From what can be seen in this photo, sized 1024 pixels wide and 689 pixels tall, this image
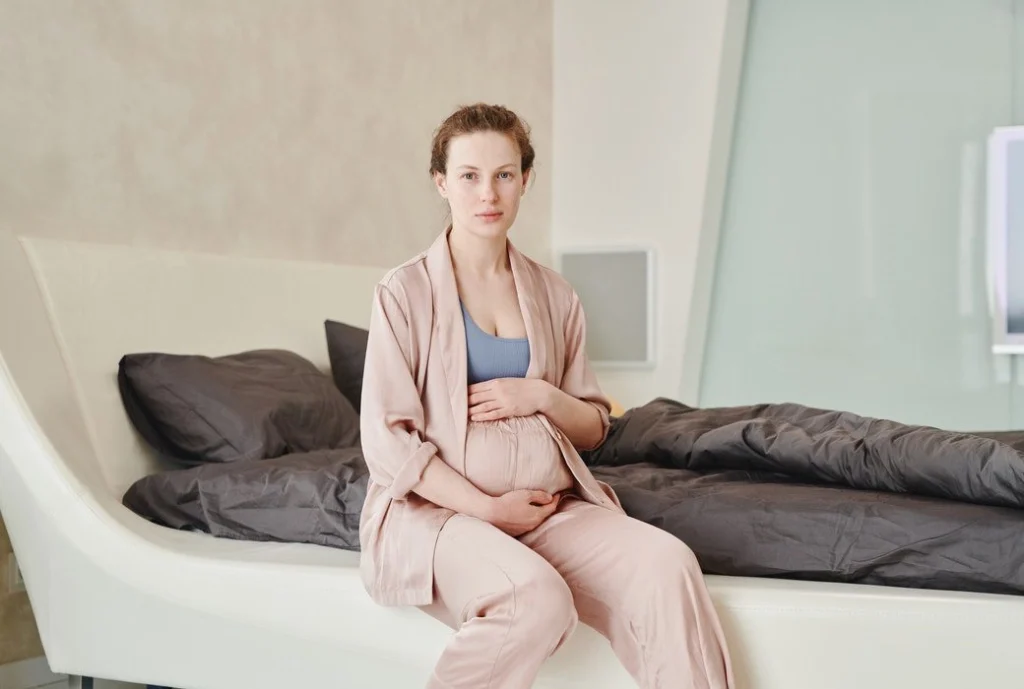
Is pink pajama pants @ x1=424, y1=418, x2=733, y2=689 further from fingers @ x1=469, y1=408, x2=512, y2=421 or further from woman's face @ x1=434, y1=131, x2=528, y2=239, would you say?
woman's face @ x1=434, y1=131, x2=528, y2=239

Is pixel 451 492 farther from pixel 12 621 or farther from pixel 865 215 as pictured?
pixel 865 215

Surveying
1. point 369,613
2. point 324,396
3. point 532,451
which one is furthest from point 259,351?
point 532,451

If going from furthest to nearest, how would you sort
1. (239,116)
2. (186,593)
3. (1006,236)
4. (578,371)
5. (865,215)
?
1. (865,215)
2. (1006,236)
3. (239,116)
4. (186,593)
5. (578,371)

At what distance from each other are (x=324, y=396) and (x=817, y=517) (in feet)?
4.86

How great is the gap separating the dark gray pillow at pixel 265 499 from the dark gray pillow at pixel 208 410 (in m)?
0.12

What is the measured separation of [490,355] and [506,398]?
0.30 feet

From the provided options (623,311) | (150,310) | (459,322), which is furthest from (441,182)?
(623,311)

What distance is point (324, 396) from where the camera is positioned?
297 cm

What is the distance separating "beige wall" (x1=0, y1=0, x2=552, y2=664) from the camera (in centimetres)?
274

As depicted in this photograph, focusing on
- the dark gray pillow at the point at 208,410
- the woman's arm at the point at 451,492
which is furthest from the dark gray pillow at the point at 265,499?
the woman's arm at the point at 451,492

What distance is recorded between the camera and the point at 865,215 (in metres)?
4.95

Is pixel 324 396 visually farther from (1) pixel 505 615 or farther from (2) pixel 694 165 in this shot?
(2) pixel 694 165

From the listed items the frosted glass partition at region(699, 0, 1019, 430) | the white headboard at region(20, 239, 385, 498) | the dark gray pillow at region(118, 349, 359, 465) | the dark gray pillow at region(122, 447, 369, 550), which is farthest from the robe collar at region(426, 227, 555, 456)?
the frosted glass partition at region(699, 0, 1019, 430)

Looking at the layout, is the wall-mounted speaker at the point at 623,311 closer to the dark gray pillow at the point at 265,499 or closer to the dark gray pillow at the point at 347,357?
the dark gray pillow at the point at 347,357
